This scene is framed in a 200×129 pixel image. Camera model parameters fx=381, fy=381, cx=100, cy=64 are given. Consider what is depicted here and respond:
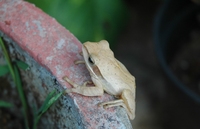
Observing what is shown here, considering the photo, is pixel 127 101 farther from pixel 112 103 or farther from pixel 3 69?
pixel 3 69

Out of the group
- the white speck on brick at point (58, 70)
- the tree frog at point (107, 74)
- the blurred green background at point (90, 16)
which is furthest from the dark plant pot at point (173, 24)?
the white speck on brick at point (58, 70)

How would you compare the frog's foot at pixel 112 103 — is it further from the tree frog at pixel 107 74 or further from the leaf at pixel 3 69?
the leaf at pixel 3 69

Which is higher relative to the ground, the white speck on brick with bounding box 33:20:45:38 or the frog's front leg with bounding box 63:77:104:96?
the white speck on brick with bounding box 33:20:45:38

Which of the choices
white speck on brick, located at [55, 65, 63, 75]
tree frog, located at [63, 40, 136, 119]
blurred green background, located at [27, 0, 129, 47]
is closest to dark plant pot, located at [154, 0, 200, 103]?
blurred green background, located at [27, 0, 129, 47]

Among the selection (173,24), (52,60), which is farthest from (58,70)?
(173,24)

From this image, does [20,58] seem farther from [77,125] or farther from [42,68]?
[77,125]

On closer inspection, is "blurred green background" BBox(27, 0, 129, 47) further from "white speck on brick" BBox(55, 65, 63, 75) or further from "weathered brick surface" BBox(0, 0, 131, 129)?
"white speck on brick" BBox(55, 65, 63, 75)
